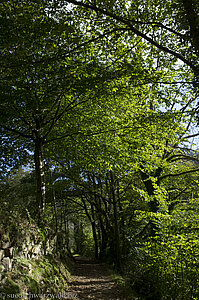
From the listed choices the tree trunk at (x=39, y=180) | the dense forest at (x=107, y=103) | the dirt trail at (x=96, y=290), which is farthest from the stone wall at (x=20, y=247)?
the dirt trail at (x=96, y=290)

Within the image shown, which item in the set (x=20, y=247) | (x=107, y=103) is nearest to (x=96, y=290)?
(x=20, y=247)

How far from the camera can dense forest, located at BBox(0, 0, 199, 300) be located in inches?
189

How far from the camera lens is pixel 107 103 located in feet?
30.9

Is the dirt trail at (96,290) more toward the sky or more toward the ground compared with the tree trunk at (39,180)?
more toward the ground

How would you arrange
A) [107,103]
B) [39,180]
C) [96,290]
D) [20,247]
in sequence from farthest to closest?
[107,103]
[39,180]
[96,290]
[20,247]

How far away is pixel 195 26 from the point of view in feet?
13.6

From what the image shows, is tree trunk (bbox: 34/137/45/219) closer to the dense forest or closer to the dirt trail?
the dense forest

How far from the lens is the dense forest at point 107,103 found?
4.80 metres

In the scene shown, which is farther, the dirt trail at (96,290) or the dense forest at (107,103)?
the dirt trail at (96,290)

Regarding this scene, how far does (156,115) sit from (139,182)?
716 cm

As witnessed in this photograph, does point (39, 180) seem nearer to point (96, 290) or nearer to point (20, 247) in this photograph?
point (20, 247)

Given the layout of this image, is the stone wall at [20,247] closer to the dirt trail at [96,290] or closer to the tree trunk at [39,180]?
the tree trunk at [39,180]

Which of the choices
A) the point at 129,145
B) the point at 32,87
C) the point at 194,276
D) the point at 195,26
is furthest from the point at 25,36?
the point at 194,276

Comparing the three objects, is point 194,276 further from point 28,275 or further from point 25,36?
point 25,36
